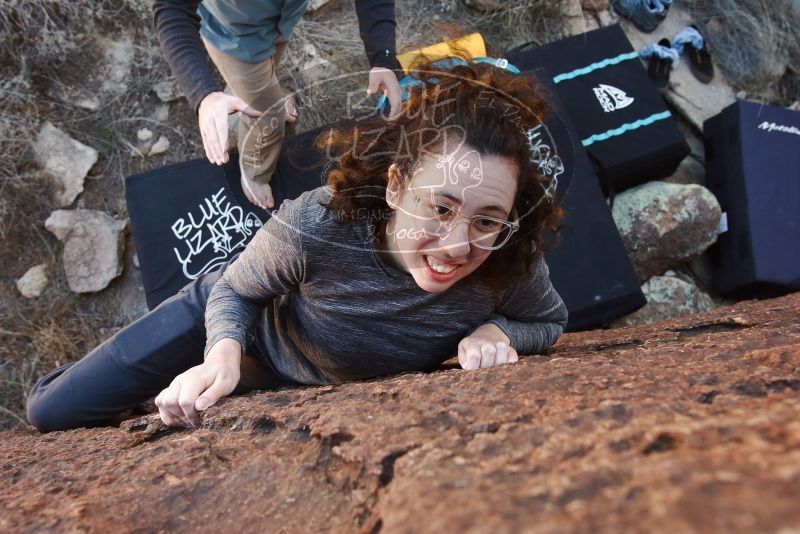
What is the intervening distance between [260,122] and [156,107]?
161 centimetres

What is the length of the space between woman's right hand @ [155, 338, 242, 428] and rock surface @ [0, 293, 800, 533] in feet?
0.13

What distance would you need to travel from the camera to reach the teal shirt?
5.38 ft

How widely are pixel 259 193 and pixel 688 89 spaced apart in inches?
106

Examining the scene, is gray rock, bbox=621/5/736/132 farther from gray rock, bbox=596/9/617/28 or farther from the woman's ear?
the woman's ear

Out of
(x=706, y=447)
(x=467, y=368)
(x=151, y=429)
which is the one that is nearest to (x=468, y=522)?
(x=706, y=447)

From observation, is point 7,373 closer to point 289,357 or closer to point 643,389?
point 289,357

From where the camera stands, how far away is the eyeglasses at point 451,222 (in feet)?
3.63

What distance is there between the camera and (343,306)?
1.36 metres

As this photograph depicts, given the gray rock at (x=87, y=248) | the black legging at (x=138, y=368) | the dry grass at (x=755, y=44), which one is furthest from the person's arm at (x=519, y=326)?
the dry grass at (x=755, y=44)

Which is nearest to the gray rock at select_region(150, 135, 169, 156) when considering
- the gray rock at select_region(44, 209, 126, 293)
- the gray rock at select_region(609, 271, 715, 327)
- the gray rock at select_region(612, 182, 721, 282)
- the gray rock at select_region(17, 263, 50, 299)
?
the gray rock at select_region(44, 209, 126, 293)

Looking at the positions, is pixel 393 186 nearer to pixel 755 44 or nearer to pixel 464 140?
pixel 464 140

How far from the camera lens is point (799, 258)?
2.83 m

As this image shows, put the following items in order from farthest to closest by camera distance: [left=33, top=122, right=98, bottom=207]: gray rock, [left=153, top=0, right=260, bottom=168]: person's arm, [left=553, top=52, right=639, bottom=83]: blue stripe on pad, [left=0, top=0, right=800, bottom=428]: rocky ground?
1. [left=553, top=52, right=639, bottom=83]: blue stripe on pad
2. [left=33, top=122, right=98, bottom=207]: gray rock
3. [left=0, top=0, right=800, bottom=428]: rocky ground
4. [left=153, top=0, right=260, bottom=168]: person's arm

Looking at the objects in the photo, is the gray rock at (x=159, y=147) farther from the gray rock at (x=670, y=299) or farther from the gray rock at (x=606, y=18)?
the gray rock at (x=606, y=18)
